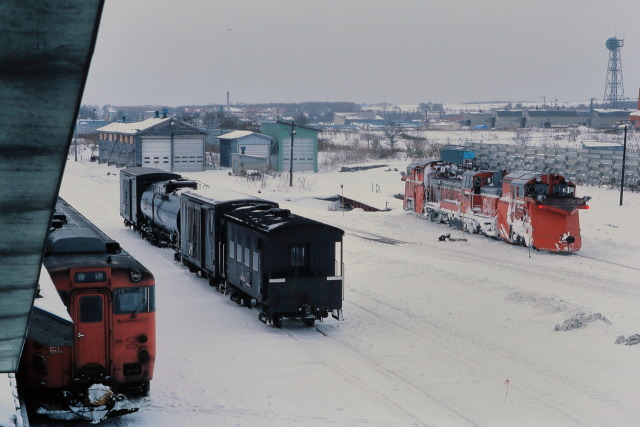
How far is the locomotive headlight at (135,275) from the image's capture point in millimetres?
12969

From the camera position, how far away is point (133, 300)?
13039mm

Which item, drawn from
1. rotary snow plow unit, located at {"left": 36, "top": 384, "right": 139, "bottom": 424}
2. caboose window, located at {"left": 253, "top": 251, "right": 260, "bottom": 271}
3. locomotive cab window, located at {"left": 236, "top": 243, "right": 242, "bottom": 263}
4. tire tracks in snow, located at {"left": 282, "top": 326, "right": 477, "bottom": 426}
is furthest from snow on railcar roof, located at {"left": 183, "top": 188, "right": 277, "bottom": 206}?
rotary snow plow unit, located at {"left": 36, "top": 384, "right": 139, "bottom": 424}

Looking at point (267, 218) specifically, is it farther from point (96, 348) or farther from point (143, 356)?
point (96, 348)

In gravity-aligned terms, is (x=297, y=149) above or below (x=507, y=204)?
above

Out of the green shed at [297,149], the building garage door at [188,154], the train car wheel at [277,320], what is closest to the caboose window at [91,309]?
the train car wheel at [277,320]

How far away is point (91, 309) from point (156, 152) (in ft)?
191

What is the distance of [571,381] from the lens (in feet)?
52.0

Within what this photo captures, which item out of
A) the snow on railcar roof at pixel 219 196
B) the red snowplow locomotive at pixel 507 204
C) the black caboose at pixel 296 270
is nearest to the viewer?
the black caboose at pixel 296 270

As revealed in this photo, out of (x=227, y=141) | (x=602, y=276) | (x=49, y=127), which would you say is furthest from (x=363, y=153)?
(x=49, y=127)

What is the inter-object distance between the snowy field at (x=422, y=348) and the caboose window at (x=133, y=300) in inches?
59.4

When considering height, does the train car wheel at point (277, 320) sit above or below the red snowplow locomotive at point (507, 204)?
below

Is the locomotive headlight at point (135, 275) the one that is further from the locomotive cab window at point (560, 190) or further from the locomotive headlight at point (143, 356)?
the locomotive cab window at point (560, 190)

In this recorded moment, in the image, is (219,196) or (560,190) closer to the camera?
(219,196)

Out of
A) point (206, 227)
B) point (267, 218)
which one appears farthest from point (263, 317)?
point (206, 227)
